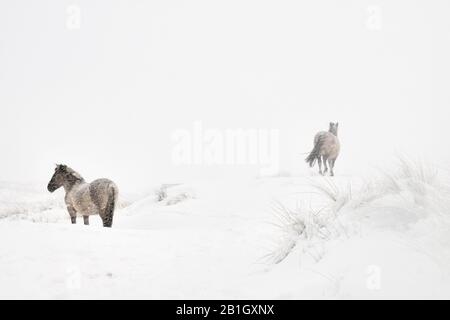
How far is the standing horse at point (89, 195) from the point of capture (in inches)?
355

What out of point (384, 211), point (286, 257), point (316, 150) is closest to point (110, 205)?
point (286, 257)

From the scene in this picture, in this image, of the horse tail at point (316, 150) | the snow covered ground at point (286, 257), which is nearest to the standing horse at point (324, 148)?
the horse tail at point (316, 150)

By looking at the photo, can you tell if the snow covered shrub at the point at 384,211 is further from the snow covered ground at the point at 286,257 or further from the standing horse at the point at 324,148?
the standing horse at the point at 324,148

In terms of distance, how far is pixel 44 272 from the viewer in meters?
4.22

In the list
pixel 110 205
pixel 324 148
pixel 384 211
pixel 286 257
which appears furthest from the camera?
pixel 324 148

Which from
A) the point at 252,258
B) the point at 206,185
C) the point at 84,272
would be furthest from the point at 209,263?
the point at 206,185

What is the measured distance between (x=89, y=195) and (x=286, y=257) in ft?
18.9

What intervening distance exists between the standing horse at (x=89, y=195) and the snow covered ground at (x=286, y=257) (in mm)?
2569

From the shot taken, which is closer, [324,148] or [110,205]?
[110,205]

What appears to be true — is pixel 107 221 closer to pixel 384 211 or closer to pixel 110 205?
pixel 110 205

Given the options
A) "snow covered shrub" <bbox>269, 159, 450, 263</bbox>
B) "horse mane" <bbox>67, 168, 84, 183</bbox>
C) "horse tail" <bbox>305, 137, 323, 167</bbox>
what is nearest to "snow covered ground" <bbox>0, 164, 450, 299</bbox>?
"snow covered shrub" <bbox>269, 159, 450, 263</bbox>

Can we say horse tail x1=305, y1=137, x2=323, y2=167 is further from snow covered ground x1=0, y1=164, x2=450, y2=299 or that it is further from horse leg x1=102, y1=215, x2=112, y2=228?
snow covered ground x1=0, y1=164, x2=450, y2=299

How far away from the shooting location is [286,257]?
427 centimetres
